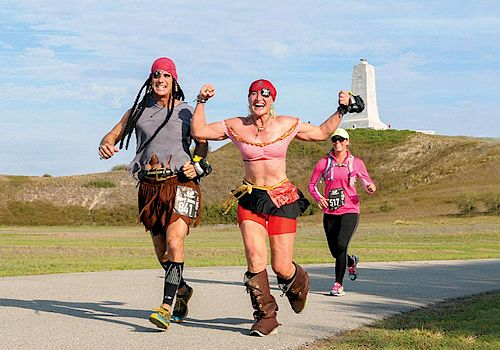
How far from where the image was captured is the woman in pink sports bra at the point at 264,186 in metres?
8.68

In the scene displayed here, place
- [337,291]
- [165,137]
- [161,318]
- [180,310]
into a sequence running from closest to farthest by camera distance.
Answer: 1. [161,318]
2. [165,137]
3. [180,310]
4. [337,291]

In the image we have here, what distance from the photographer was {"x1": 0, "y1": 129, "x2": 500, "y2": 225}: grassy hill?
7500 cm

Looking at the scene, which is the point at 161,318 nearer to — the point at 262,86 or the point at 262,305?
the point at 262,305

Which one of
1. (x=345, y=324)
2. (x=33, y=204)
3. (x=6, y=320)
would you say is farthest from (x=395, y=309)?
(x=33, y=204)

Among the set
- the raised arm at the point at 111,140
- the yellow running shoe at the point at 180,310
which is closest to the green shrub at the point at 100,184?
the raised arm at the point at 111,140

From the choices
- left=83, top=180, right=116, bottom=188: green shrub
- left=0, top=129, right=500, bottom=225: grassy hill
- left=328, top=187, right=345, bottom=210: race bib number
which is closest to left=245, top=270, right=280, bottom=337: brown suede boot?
left=328, top=187, right=345, bottom=210: race bib number

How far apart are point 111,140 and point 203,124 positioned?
1.20 meters

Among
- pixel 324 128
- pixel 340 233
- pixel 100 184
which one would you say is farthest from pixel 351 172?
pixel 100 184

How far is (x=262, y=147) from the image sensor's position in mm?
8820

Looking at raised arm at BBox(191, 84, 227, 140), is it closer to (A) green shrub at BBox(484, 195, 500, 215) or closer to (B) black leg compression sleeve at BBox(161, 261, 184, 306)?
(B) black leg compression sleeve at BBox(161, 261, 184, 306)

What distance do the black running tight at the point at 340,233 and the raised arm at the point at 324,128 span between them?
3.75m

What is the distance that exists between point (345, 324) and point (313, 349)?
64.7 inches

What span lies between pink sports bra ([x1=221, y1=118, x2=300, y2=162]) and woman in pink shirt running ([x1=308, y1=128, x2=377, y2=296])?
3750 millimetres

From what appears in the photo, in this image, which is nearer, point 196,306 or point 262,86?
point 262,86
